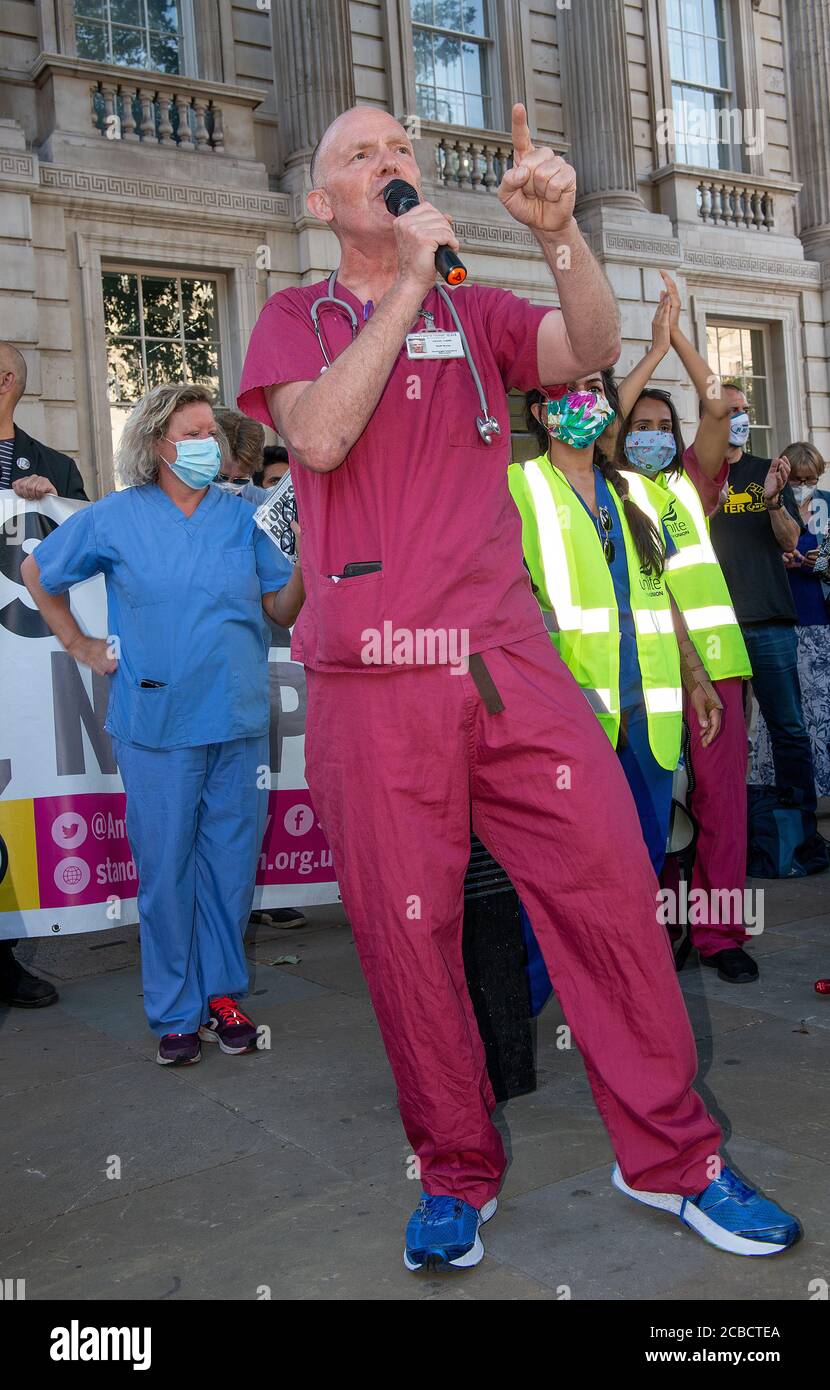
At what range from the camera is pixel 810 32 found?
51.9ft

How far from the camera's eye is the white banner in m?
4.77

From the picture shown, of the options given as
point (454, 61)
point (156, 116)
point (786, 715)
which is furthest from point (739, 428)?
point (454, 61)

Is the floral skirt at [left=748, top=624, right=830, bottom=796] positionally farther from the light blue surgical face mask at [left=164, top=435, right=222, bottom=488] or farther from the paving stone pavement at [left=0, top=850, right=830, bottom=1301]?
the light blue surgical face mask at [left=164, top=435, right=222, bottom=488]

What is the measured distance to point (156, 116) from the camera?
11.0 metres

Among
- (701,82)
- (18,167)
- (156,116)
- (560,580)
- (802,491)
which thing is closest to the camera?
(560,580)

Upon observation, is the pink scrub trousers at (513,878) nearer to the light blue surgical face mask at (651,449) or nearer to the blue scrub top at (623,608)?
the blue scrub top at (623,608)

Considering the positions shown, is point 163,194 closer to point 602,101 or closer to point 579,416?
point 602,101

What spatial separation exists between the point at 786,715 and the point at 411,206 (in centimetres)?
463

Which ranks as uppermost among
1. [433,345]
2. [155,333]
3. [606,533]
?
[155,333]

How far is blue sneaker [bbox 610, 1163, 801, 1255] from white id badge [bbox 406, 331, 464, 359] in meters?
1.66

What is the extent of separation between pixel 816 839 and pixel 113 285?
7738 millimetres

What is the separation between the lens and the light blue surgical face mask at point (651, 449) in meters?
4.64

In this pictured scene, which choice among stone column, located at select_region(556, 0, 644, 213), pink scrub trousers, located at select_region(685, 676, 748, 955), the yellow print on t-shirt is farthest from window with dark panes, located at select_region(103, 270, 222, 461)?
pink scrub trousers, located at select_region(685, 676, 748, 955)
